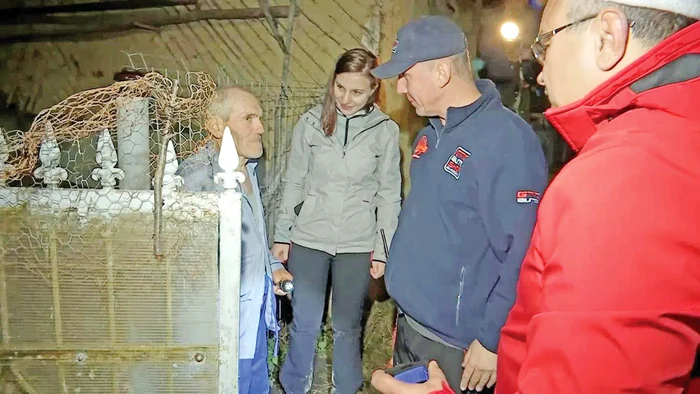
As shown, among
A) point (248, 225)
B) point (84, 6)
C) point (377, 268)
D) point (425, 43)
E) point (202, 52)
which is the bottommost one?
point (377, 268)

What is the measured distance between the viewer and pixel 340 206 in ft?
9.54

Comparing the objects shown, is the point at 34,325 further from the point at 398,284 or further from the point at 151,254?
the point at 398,284

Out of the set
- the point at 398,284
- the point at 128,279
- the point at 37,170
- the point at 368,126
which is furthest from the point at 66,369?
the point at 368,126

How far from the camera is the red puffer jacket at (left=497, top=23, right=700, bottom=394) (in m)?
0.63

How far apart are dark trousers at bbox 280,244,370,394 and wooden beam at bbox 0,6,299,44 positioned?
236 cm

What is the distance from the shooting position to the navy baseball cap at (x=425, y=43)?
202 centimetres

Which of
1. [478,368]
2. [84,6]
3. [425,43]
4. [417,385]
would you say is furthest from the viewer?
[84,6]

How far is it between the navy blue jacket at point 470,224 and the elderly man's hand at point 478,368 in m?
0.03

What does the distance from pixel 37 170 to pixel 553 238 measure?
67.8 inches

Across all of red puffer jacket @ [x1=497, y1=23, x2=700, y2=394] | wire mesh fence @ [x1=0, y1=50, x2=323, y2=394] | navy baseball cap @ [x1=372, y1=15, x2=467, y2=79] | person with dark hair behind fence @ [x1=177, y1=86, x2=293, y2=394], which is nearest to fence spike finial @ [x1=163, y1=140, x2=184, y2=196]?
wire mesh fence @ [x1=0, y1=50, x2=323, y2=394]

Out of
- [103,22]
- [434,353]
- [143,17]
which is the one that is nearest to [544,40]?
[434,353]

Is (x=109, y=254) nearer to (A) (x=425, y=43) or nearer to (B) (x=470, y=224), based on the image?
(B) (x=470, y=224)

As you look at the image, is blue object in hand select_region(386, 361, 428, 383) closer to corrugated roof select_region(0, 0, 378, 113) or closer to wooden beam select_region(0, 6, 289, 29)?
corrugated roof select_region(0, 0, 378, 113)

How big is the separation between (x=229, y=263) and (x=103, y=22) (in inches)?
151
